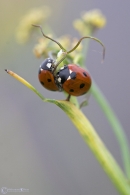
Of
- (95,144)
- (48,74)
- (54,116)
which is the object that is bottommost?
(95,144)

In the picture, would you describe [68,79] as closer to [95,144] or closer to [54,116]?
[95,144]

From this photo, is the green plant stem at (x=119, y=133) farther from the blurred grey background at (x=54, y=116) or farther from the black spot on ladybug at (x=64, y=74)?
the blurred grey background at (x=54, y=116)

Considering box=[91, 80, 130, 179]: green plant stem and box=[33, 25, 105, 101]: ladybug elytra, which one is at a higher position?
box=[33, 25, 105, 101]: ladybug elytra

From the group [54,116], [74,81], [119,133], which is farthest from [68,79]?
[54,116]

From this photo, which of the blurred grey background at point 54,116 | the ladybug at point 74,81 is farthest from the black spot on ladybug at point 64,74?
the blurred grey background at point 54,116

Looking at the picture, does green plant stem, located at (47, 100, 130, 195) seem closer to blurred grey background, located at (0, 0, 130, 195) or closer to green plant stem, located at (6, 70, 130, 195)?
→ green plant stem, located at (6, 70, 130, 195)

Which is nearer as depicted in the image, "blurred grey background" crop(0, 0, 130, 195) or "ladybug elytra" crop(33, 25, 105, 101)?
"ladybug elytra" crop(33, 25, 105, 101)

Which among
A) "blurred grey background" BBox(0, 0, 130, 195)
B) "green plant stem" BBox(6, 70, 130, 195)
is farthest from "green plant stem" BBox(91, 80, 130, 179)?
"blurred grey background" BBox(0, 0, 130, 195)
